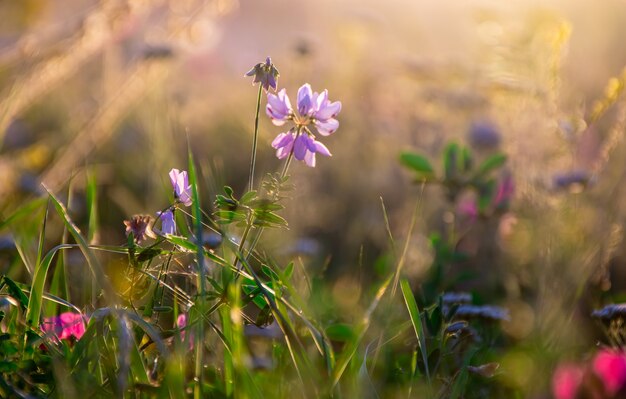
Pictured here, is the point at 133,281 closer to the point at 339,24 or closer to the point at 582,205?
the point at 582,205

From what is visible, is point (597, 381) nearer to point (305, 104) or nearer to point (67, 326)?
point (305, 104)

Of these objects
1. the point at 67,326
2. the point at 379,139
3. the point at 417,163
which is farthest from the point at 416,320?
the point at 379,139

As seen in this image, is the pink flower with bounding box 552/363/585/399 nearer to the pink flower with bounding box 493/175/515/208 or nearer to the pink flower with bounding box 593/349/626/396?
the pink flower with bounding box 593/349/626/396

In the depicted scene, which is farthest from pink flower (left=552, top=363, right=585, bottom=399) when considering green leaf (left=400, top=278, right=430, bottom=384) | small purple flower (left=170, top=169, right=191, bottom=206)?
small purple flower (left=170, top=169, right=191, bottom=206)

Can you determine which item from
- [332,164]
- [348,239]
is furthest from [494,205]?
[332,164]

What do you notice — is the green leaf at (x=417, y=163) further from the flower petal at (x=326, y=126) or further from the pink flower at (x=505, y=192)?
the flower petal at (x=326, y=126)

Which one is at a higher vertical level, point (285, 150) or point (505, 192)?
point (285, 150)
